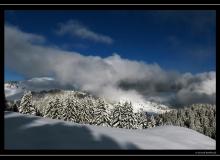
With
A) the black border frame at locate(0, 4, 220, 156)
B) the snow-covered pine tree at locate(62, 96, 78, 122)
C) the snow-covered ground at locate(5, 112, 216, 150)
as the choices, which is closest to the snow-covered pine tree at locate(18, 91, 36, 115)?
the snow-covered pine tree at locate(62, 96, 78, 122)

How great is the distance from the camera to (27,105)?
59156 mm

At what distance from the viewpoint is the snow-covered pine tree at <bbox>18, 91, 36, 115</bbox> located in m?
58.5

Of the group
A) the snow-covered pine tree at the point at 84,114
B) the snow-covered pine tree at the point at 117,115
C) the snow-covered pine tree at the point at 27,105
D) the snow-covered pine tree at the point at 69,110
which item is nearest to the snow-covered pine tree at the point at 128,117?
the snow-covered pine tree at the point at 117,115

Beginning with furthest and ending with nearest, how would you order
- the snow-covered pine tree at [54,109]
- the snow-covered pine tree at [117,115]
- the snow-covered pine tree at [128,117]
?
the snow-covered pine tree at [54,109], the snow-covered pine tree at [128,117], the snow-covered pine tree at [117,115]

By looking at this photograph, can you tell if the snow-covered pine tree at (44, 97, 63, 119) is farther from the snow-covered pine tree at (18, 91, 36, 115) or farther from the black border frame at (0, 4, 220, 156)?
the black border frame at (0, 4, 220, 156)

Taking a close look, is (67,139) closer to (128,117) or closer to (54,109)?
(128,117)

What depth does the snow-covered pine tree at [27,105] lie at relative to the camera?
192 feet
